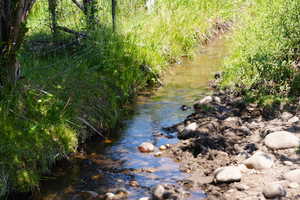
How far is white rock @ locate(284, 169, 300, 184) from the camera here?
4.74m

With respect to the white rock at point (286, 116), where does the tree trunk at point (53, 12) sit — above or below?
above

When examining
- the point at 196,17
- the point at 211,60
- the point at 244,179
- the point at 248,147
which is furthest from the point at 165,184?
the point at 196,17

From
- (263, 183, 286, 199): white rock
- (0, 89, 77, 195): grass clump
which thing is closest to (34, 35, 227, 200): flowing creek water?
(0, 89, 77, 195): grass clump

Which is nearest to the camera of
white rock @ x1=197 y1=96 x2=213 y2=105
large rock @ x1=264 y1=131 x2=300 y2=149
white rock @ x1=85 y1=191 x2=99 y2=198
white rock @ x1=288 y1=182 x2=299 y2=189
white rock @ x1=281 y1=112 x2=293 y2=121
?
white rock @ x1=288 y1=182 x2=299 y2=189

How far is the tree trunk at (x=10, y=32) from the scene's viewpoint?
547 cm

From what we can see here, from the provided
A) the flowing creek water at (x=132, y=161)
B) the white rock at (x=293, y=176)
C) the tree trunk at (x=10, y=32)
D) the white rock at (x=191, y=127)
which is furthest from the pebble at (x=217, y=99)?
the tree trunk at (x=10, y=32)

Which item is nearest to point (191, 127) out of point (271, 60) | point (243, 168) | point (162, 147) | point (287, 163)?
point (162, 147)

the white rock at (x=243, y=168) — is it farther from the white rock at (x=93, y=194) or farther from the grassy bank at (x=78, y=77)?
the grassy bank at (x=78, y=77)

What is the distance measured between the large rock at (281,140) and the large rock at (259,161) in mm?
335

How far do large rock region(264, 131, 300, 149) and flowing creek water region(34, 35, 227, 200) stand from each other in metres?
1.10

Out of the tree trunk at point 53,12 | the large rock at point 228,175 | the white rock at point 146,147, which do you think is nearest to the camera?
the large rock at point 228,175

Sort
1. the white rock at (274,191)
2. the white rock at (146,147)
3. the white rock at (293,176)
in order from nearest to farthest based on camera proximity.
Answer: the white rock at (274,191) < the white rock at (293,176) < the white rock at (146,147)

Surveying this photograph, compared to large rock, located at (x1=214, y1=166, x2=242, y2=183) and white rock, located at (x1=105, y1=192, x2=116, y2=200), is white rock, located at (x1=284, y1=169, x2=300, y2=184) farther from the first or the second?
white rock, located at (x1=105, y1=192, x2=116, y2=200)

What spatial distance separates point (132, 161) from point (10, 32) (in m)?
2.08
